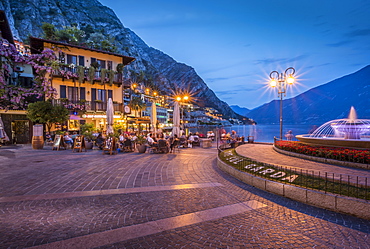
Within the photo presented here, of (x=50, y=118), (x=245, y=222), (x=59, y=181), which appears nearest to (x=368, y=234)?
(x=245, y=222)

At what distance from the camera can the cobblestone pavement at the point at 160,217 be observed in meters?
3.51

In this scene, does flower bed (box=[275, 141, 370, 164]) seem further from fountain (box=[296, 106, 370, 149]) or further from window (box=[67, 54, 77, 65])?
window (box=[67, 54, 77, 65])

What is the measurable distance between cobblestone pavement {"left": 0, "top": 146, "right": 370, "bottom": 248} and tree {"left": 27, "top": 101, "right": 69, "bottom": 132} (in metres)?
13.3

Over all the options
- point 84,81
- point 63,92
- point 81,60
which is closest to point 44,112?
point 63,92

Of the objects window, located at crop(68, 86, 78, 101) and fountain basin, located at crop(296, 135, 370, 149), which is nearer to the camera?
fountain basin, located at crop(296, 135, 370, 149)

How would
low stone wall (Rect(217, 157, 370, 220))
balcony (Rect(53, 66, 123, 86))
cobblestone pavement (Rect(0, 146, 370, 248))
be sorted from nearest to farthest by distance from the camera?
cobblestone pavement (Rect(0, 146, 370, 248)) < low stone wall (Rect(217, 157, 370, 220)) < balcony (Rect(53, 66, 123, 86))

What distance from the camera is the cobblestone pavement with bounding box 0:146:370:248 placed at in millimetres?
3508

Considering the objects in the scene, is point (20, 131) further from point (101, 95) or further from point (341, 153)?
point (341, 153)

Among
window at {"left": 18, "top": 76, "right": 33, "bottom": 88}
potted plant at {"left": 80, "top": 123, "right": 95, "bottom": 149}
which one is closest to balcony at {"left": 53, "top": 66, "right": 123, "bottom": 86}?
potted plant at {"left": 80, "top": 123, "right": 95, "bottom": 149}

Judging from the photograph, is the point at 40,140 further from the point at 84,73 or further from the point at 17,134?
the point at 84,73

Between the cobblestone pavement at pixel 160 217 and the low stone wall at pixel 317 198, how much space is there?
0.19 metres

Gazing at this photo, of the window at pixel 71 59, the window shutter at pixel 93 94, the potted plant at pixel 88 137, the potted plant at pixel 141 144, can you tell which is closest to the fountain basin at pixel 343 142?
the potted plant at pixel 141 144

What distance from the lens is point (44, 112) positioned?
61.8 ft

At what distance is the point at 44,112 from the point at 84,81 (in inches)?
343
